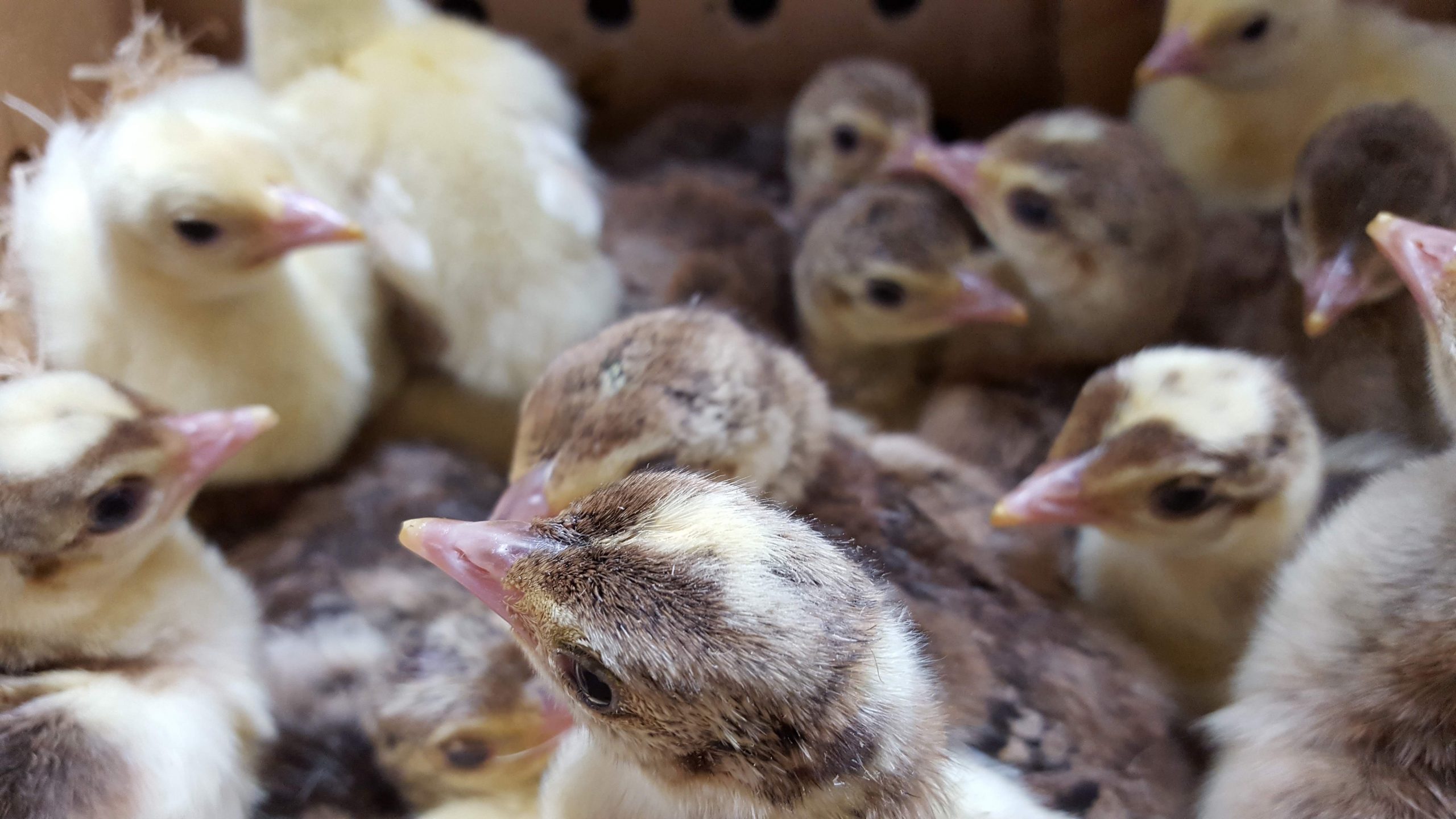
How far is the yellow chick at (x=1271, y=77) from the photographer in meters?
1.90

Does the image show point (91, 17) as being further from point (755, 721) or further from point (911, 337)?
point (755, 721)

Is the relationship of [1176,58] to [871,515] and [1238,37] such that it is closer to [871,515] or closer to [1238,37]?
[1238,37]

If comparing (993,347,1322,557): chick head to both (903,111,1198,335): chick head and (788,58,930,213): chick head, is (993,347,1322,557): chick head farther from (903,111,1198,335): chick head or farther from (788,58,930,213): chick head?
(788,58,930,213): chick head

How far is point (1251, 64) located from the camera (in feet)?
6.44

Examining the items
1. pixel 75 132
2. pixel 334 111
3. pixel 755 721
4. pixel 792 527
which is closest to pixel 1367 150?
pixel 792 527

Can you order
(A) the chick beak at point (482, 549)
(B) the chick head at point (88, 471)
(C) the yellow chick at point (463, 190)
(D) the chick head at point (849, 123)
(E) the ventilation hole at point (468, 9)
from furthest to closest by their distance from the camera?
1. (E) the ventilation hole at point (468, 9)
2. (D) the chick head at point (849, 123)
3. (C) the yellow chick at point (463, 190)
4. (B) the chick head at point (88, 471)
5. (A) the chick beak at point (482, 549)

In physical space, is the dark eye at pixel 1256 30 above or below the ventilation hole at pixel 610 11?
above

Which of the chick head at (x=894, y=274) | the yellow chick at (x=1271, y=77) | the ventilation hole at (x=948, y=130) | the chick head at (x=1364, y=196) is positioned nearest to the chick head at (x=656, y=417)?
the chick head at (x=894, y=274)

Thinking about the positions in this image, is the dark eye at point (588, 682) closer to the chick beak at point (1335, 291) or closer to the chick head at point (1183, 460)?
the chick head at point (1183, 460)

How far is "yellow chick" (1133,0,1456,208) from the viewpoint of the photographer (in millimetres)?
1900

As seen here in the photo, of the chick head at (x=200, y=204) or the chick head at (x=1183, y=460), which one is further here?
the chick head at (x=200, y=204)

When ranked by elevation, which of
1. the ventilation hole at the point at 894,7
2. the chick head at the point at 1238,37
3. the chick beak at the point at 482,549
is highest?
the chick head at the point at 1238,37

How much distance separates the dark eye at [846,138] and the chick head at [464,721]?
1.37 metres

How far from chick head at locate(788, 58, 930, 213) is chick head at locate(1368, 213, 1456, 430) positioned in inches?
45.4
